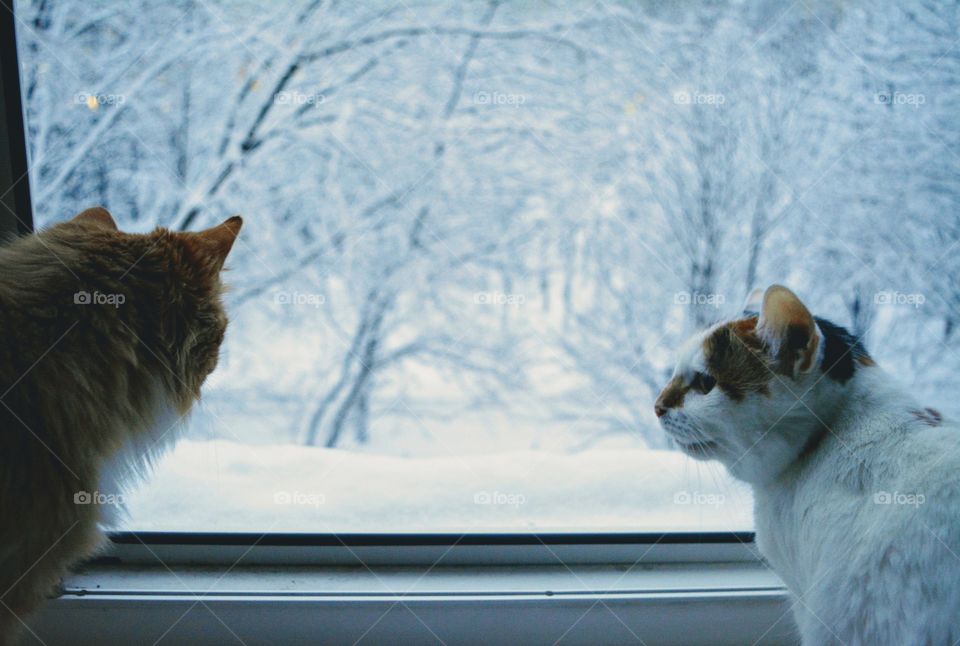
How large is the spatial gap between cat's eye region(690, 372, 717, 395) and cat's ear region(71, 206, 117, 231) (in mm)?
771

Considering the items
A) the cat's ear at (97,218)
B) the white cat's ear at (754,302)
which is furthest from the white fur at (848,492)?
the cat's ear at (97,218)

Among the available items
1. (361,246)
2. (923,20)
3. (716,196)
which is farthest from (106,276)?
(923,20)

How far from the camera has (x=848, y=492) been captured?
0.79 meters

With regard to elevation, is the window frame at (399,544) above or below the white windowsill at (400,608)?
above

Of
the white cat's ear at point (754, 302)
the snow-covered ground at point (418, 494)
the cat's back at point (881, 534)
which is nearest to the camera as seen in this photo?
the cat's back at point (881, 534)

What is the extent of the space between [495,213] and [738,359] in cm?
45

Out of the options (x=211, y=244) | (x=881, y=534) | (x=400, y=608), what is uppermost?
(x=211, y=244)

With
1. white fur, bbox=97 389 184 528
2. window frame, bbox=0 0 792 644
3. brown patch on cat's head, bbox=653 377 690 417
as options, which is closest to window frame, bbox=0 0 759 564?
window frame, bbox=0 0 792 644

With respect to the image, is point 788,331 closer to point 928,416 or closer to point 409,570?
point 928,416

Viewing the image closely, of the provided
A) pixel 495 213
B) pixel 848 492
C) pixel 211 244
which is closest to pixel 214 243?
pixel 211 244

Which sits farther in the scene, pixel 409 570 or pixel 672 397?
pixel 409 570

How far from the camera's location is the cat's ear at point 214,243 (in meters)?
0.83

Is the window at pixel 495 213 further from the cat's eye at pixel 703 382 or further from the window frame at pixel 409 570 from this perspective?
the cat's eye at pixel 703 382

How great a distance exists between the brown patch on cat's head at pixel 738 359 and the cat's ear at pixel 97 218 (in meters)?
0.78
